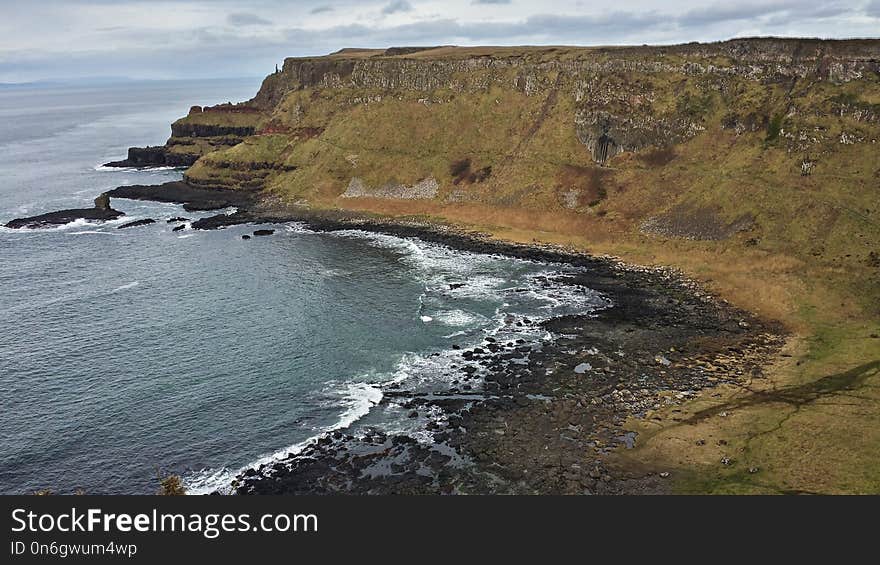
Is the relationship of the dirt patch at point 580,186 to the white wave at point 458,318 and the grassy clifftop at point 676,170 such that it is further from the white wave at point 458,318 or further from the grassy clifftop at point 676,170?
the white wave at point 458,318

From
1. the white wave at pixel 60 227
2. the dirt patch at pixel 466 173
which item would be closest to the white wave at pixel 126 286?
the white wave at pixel 60 227

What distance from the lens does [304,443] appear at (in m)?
61.2

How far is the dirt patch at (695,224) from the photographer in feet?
364

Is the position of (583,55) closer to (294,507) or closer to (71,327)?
(71,327)

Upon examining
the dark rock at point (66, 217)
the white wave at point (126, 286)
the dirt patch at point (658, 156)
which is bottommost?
the white wave at point (126, 286)

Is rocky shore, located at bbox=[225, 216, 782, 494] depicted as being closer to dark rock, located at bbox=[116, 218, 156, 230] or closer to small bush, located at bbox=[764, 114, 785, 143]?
small bush, located at bbox=[764, 114, 785, 143]

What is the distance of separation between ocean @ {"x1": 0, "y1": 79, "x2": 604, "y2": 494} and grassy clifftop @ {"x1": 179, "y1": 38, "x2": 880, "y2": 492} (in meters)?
23.4

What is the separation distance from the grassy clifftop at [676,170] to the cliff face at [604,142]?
1.20ft

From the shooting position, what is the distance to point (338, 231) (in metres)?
137

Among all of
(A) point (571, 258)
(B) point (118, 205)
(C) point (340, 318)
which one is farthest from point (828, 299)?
(B) point (118, 205)

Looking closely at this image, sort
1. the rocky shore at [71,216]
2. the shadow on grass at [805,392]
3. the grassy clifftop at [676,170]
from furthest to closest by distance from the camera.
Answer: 1. the rocky shore at [71,216]
2. the grassy clifftop at [676,170]
3. the shadow on grass at [805,392]

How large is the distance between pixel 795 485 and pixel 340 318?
55.8 metres

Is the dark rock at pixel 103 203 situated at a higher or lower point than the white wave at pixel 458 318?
higher

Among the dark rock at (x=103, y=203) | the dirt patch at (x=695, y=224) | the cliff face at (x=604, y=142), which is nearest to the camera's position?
the dirt patch at (x=695, y=224)
